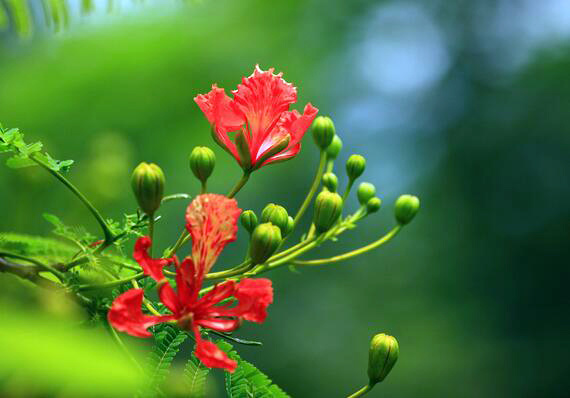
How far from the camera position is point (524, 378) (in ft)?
27.0

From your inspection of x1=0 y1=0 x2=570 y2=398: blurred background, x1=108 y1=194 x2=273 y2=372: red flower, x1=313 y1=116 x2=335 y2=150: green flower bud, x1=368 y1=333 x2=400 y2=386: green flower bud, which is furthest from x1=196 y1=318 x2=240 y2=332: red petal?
x1=0 y1=0 x2=570 y2=398: blurred background

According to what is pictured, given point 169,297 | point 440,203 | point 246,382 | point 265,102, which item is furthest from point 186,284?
point 440,203

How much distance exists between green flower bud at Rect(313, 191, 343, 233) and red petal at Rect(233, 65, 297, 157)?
9 centimetres

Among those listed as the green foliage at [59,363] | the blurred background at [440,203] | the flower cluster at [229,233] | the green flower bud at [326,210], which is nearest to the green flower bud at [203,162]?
the flower cluster at [229,233]

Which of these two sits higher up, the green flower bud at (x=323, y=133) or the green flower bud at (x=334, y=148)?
the green flower bud at (x=334, y=148)

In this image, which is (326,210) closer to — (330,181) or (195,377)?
(330,181)

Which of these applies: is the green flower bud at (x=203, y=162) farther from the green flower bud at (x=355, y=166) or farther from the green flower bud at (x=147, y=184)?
the green flower bud at (x=355, y=166)

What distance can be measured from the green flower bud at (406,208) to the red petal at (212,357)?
0.46m

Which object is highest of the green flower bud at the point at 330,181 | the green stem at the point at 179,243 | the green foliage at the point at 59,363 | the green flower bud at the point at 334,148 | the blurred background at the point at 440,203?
the blurred background at the point at 440,203

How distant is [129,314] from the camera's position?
635mm

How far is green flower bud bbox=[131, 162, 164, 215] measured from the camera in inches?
27.5

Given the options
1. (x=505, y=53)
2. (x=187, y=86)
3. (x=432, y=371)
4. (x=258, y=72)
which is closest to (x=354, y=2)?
(x=505, y=53)

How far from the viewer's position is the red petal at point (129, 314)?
2.03 feet

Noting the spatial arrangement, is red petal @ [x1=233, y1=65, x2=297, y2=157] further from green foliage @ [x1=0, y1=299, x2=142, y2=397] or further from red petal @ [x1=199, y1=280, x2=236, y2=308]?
green foliage @ [x1=0, y1=299, x2=142, y2=397]
